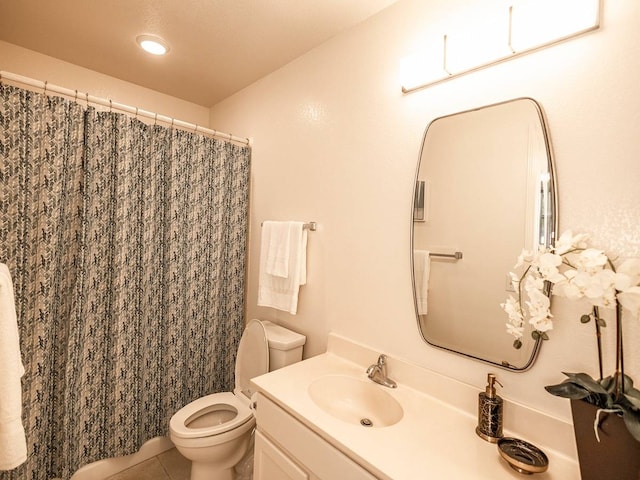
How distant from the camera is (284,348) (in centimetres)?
171

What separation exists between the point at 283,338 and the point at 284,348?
0.22ft

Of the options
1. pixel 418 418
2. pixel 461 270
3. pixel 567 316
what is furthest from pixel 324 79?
pixel 418 418

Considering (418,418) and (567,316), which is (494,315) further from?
(418,418)

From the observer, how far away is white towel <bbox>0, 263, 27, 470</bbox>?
0.78m

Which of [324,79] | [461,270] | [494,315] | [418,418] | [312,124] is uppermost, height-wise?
[324,79]

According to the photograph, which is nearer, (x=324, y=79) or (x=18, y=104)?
(x=18, y=104)

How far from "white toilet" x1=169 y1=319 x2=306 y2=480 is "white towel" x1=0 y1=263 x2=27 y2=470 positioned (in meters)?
0.85

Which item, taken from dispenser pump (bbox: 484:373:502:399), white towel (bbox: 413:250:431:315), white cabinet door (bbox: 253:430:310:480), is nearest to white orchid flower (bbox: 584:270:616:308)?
dispenser pump (bbox: 484:373:502:399)

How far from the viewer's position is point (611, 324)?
0.88m

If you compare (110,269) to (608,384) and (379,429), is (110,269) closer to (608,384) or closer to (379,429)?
(379,429)

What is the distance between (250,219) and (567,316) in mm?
1901

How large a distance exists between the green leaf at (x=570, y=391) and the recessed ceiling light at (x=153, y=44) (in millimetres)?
2366

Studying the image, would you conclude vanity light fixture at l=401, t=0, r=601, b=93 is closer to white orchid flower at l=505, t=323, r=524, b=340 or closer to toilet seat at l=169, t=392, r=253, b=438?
white orchid flower at l=505, t=323, r=524, b=340

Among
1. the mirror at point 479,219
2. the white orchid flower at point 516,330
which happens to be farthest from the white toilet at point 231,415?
the white orchid flower at point 516,330
